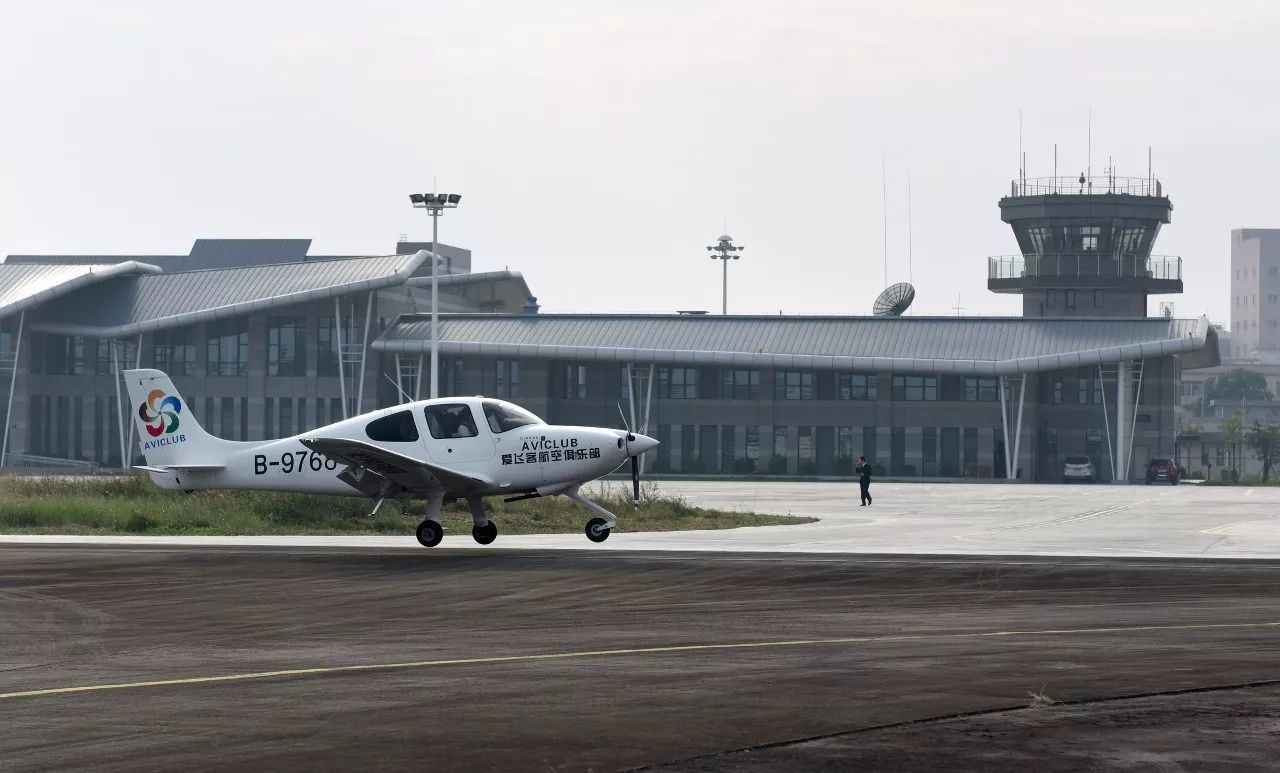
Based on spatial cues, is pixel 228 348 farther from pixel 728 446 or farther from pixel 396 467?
pixel 396 467

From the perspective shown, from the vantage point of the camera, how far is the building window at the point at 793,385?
A: 84062 millimetres

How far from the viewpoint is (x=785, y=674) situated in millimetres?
13234

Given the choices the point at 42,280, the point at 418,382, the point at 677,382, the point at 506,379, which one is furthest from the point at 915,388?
the point at 42,280

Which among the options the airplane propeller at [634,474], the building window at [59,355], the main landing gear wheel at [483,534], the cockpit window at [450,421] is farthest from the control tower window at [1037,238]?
the cockpit window at [450,421]

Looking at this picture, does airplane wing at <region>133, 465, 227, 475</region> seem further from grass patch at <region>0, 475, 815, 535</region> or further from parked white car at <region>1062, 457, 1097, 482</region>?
parked white car at <region>1062, 457, 1097, 482</region>

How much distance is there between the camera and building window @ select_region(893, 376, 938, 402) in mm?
82500

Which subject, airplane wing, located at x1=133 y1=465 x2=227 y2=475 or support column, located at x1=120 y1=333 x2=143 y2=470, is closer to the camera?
airplane wing, located at x1=133 y1=465 x2=227 y2=475

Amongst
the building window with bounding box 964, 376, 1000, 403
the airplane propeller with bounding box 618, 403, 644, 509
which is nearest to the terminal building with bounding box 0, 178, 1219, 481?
the building window with bounding box 964, 376, 1000, 403

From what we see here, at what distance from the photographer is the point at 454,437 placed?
2794 cm

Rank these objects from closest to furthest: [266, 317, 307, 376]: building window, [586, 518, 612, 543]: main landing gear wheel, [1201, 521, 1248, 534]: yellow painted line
Answer: [586, 518, 612, 543]: main landing gear wheel
[1201, 521, 1248, 534]: yellow painted line
[266, 317, 307, 376]: building window

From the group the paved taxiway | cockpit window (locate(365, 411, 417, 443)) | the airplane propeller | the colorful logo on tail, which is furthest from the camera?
the colorful logo on tail

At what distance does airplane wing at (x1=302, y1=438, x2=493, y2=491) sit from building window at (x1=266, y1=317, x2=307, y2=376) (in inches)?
2375

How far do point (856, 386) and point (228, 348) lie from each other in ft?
107

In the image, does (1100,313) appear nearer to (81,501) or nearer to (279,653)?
(81,501)
